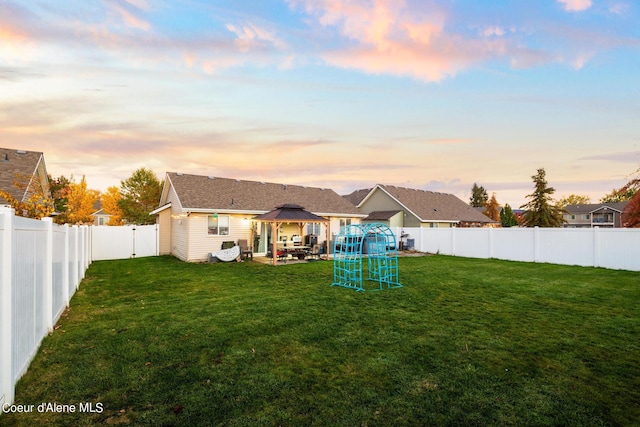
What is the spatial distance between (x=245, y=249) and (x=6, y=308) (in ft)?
48.9

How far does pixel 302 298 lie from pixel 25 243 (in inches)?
218

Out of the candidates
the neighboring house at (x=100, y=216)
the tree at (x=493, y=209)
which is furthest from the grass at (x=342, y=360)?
the tree at (x=493, y=209)

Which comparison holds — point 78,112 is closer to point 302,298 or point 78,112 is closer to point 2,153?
point 2,153

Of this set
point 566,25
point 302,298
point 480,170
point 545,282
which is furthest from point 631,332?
point 480,170

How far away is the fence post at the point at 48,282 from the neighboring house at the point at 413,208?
82.3 ft

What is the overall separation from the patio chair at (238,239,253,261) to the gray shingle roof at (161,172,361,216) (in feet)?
6.21

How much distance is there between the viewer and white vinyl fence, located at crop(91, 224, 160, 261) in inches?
688

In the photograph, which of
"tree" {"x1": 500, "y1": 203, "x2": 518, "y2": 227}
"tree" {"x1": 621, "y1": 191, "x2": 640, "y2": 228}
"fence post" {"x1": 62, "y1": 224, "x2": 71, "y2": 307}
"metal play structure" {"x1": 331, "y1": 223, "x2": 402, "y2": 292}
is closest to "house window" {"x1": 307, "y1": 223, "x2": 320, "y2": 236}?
"metal play structure" {"x1": 331, "y1": 223, "x2": 402, "y2": 292}

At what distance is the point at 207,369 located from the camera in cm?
395

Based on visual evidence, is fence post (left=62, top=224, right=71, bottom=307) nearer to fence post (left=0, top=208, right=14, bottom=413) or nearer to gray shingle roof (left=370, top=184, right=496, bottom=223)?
fence post (left=0, top=208, right=14, bottom=413)

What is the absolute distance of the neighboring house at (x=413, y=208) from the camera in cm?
2880

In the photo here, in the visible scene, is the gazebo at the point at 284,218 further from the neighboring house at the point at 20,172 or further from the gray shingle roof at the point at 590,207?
the gray shingle roof at the point at 590,207

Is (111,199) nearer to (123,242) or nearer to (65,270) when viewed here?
(123,242)

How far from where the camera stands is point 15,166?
16.8 meters
